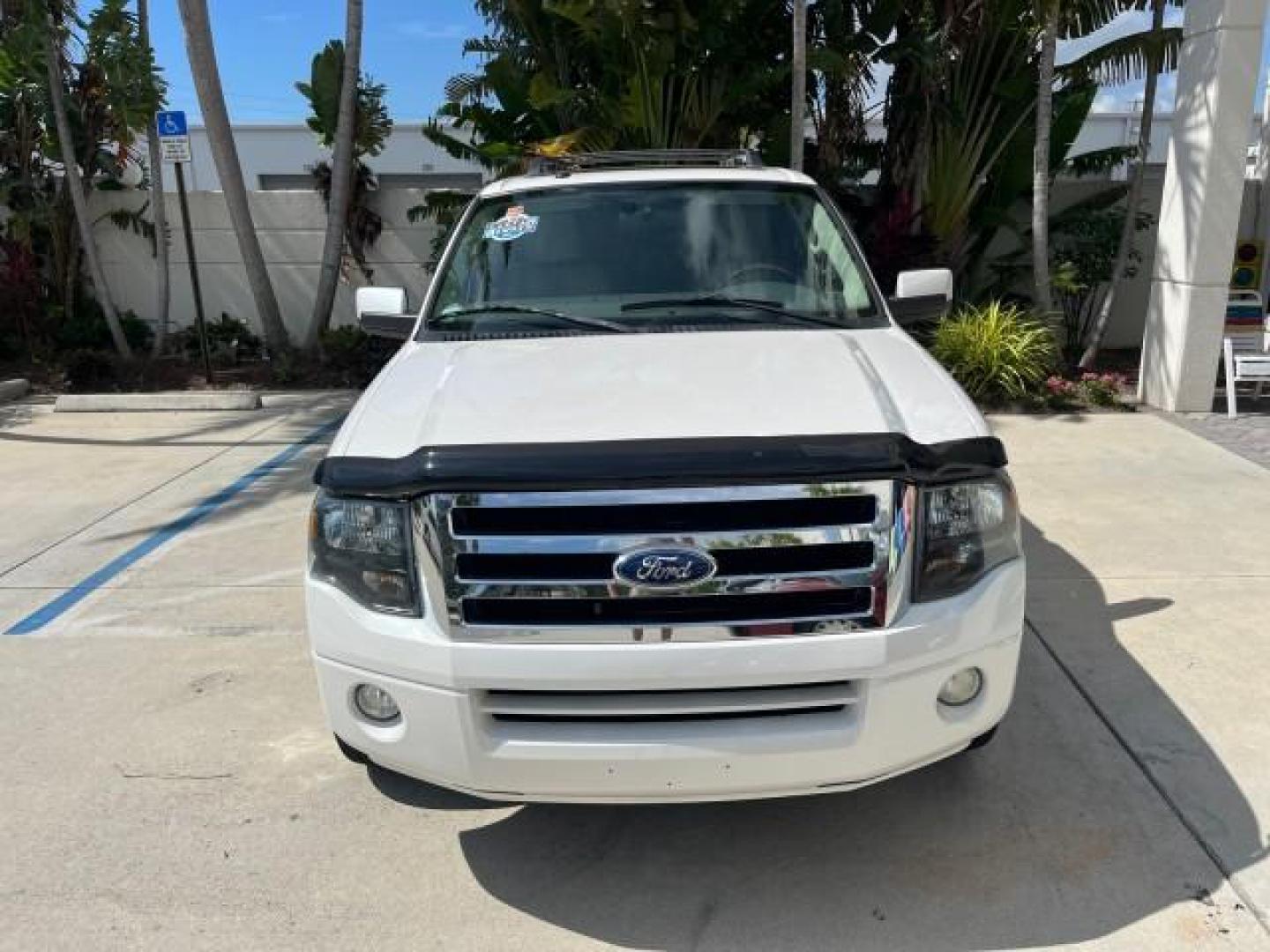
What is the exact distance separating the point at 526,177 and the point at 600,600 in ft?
9.45

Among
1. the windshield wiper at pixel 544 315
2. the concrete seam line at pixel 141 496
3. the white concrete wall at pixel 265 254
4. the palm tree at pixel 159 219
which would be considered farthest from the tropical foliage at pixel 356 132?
the windshield wiper at pixel 544 315

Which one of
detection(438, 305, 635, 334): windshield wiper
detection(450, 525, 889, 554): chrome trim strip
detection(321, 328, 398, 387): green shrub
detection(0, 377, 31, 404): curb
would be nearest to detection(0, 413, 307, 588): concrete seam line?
detection(321, 328, 398, 387): green shrub

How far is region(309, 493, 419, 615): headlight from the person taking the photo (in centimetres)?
258

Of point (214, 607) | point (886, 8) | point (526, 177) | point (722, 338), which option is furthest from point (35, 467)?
point (886, 8)

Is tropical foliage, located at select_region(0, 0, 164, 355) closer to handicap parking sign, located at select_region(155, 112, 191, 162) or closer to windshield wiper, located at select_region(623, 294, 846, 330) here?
handicap parking sign, located at select_region(155, 112, 191, 162)

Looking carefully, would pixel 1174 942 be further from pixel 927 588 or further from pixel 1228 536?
pixel 1228 536

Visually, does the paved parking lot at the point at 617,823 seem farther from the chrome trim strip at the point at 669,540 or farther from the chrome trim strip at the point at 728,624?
the chrome trim strip at the point at 669,540

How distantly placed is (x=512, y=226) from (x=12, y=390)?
859 centimetres

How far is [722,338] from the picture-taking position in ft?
11.5

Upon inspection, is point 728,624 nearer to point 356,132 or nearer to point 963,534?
point 963,534

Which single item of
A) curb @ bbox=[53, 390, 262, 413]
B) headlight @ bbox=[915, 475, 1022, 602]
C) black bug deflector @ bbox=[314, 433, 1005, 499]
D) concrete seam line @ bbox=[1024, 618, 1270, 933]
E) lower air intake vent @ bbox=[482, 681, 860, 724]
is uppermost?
black bug deflector @ bbox=[314, 433, 1005, 499]

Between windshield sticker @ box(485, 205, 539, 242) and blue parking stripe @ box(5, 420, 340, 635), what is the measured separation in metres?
2.89

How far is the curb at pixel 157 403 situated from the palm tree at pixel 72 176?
68.5 inches

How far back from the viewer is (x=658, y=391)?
9.53 ft
